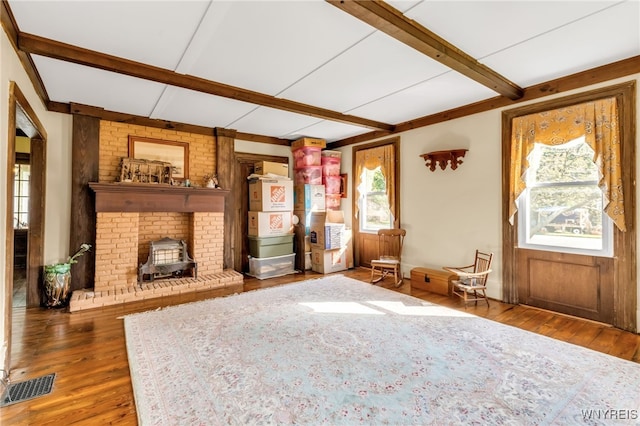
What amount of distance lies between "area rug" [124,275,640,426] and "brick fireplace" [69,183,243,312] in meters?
0.94

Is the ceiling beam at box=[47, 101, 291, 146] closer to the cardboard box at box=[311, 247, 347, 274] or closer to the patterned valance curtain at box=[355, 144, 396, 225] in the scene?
the patterned valance curtain at box=[355, 144, 396, 225]

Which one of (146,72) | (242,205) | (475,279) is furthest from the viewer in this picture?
(242,205)

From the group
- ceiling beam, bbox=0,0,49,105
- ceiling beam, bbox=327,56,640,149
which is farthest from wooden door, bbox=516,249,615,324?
ceiling beam, bbox=0,0,49,105

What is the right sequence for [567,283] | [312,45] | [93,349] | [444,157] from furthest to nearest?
[444,157], [567,283], [93,349], [312,45]

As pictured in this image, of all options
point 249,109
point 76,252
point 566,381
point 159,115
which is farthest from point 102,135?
point 566,381

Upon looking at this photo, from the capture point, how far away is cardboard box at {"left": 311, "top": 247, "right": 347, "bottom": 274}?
550 cm

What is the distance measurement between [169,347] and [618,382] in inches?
136

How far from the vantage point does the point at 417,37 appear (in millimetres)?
2285

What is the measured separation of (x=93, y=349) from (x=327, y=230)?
3.65 metres

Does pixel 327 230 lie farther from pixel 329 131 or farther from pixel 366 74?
pixel 366 74

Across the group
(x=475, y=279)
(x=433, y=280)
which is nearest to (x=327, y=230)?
(x=433, y=280)

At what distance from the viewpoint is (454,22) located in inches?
88.8

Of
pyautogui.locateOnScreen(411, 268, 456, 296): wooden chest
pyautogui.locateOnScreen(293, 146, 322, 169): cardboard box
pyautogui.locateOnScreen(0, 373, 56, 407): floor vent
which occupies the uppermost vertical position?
pyautogui.locateOnScreen(293, 146, 322, 169): cardboard box

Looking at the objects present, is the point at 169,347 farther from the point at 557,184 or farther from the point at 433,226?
the point at 557,184
